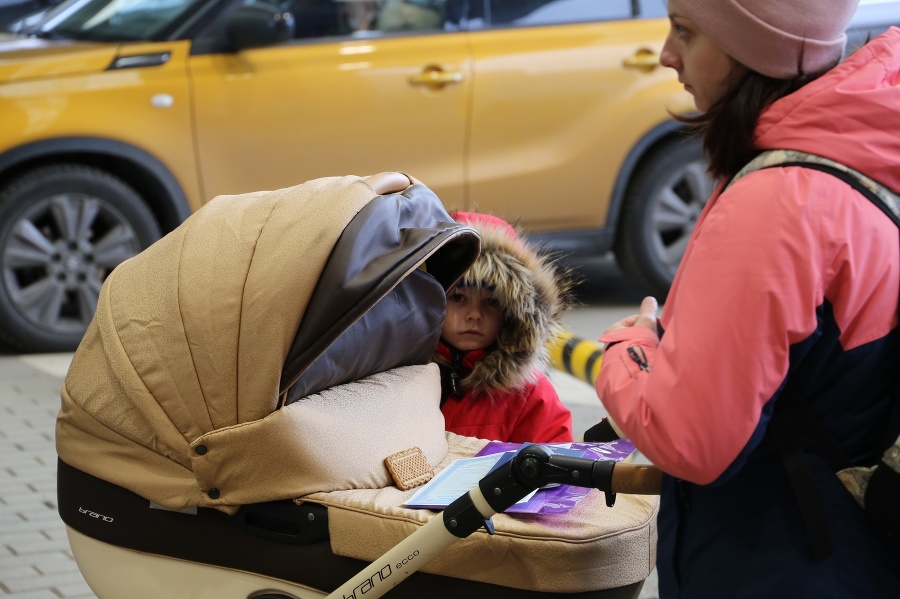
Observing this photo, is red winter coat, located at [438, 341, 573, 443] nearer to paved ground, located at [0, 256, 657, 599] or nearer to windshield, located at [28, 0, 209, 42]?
paved ground, located at [0, 256, 657, 599]

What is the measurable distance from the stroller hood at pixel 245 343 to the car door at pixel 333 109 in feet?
12.0

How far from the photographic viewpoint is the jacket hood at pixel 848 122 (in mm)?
1943

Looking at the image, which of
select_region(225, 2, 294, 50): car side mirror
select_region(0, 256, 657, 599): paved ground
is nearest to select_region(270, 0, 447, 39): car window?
select_region(225, 2, 294, 50): car side mirror

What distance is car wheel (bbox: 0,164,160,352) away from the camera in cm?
630

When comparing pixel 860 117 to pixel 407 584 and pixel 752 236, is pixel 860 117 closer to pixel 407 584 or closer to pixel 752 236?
pixel 752 236

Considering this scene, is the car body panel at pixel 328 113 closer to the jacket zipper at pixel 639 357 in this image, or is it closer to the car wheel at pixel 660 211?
the car wheel at pixel 660 211

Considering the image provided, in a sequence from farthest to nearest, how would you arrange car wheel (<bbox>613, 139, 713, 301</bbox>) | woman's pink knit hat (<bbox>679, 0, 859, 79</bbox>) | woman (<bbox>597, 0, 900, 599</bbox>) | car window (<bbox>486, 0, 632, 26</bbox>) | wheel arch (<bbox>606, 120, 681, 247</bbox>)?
car wheel (<bbox>613, 139, 713, 301</bbox>), wheel arch (<bbox>606, 120, 681, 247</bbox>), car window (<bbox>486, 0, 632, 26</bbox>), woman's pink knit hat (<bbox>679, 0, 859, 79</bbox>), woman (<bbox>597, 0, 900, 599</bbox>)

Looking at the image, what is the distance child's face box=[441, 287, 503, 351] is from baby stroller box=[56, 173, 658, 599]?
1.99 ft

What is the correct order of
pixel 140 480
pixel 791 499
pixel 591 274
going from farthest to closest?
pixel 591 274 → pixel 140 480 → pixel 791 499

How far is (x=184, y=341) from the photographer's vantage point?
2.64 m

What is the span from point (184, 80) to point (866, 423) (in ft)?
16.4

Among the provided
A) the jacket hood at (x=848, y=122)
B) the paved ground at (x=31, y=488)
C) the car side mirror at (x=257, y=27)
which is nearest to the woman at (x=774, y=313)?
the jacket hood at (x=848, y=122)

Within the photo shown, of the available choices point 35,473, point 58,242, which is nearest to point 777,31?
point 35,473

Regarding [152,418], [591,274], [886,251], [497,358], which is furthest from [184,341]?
[591,274]
